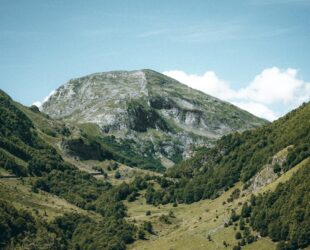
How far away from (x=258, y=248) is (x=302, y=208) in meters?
17.9

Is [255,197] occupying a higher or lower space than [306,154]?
lower

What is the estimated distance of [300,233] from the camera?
158 m

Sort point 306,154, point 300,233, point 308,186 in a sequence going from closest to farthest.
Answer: point 300,233
point 308,186
point 306,154

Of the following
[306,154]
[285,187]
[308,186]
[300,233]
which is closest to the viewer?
[300,233]

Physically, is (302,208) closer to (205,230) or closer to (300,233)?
(300,233)

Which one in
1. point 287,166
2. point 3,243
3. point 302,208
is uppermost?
point 287,166

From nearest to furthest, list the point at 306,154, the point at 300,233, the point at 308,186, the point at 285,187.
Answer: the point at 300,233
the point at 308,186
the point at 285,187
the point at 306,154

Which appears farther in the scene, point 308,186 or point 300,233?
point 308,186

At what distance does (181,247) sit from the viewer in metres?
189

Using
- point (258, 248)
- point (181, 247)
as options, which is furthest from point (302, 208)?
point (181, 247)

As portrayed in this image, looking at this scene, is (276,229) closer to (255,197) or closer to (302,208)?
(302,208)

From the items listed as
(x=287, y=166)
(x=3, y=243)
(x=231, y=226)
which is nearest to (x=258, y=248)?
(x=231, y=226)

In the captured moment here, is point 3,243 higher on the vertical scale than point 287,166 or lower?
lower

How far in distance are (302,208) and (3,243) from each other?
104340 millimetres
